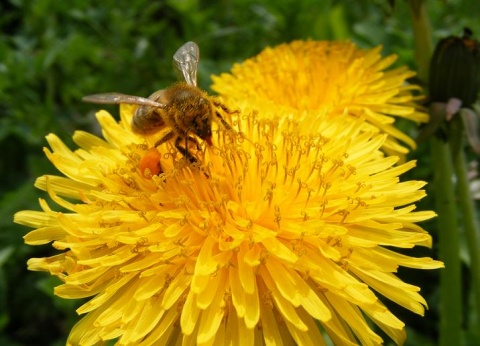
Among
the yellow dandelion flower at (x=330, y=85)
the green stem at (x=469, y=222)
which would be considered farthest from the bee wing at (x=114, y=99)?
the green stem at (x=469, y=222)

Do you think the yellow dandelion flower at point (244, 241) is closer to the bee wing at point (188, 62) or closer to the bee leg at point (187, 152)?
the bee leg at point (187, 152)

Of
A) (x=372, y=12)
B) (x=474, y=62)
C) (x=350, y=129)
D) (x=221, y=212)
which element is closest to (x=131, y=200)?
(x=221, y=212)

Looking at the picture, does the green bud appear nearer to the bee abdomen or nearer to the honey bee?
the honey bee

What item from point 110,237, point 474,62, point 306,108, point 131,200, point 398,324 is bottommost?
point 398,324

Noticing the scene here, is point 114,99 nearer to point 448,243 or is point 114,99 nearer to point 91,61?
point 448,243

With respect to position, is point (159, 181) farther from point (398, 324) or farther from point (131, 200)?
point (398, 324)

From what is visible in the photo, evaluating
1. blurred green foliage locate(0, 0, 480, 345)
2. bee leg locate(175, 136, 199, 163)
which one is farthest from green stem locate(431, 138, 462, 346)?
bee leg locate(175, 136, 199, 163)
